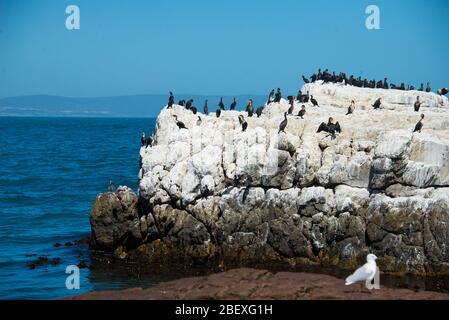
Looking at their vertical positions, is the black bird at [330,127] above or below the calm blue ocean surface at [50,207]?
above

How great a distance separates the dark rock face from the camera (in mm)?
32250

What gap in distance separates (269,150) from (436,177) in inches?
258

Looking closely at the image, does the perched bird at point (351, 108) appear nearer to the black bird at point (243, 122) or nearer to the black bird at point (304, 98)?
the black bird at point (304, 98)

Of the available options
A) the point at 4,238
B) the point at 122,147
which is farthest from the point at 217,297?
the point at 122,147

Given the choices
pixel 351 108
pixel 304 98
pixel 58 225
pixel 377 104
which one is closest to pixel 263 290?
pixel 351 108

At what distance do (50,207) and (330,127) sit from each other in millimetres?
21786

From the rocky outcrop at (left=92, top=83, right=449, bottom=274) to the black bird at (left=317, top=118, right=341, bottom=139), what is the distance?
0.77ft

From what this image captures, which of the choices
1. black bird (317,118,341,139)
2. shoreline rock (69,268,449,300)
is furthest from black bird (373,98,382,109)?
shoreline rock (69,268,449,300)

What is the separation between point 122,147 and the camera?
96.0m

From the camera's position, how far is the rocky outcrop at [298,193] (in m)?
28.6

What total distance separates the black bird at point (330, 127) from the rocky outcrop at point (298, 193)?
0.23 m

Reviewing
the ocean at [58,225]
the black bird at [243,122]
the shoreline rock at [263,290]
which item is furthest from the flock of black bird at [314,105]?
the shoreline rock at [263,290]

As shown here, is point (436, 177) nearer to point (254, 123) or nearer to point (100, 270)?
point (254, 123)
